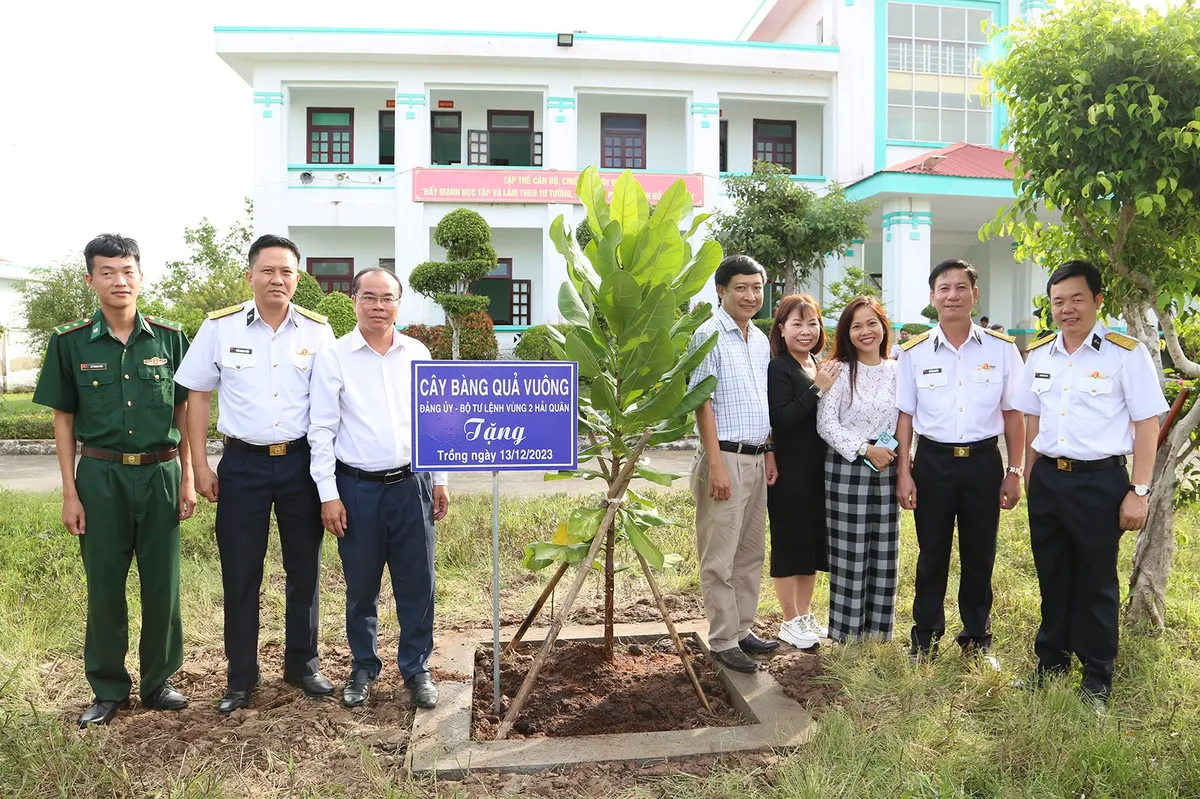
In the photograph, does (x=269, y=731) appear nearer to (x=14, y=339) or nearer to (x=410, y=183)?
(x=410, y=183)

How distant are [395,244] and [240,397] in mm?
16658

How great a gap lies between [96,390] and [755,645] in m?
3.24

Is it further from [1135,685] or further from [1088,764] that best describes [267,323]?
[1135,685]

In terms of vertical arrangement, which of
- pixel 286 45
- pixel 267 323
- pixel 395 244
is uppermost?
pixel 286 45

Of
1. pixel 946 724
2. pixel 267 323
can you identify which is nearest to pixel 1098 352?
pixel 946 724

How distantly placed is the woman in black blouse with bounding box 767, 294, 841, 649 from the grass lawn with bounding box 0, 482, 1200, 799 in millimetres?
430

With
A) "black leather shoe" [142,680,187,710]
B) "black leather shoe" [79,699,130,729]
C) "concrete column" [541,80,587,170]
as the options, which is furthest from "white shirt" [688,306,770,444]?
"concrete column" [541,80,587,170]

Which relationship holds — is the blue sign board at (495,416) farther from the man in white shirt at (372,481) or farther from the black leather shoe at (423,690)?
the black leather shoe at (423,690)

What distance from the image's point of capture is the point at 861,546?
12.9ft

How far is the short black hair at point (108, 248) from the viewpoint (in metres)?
3.38

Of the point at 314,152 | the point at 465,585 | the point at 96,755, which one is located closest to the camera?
the point at 96,755

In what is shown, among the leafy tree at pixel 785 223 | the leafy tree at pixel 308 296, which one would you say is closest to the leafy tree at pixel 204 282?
the leafy tree at pixel 308 296

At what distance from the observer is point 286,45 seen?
18.4 meters

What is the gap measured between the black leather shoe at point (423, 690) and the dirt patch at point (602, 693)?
7.7 inches
